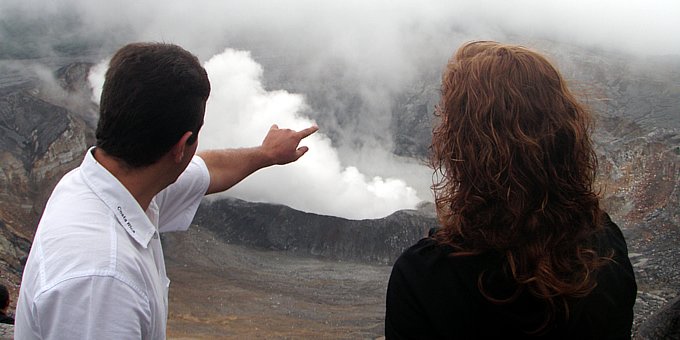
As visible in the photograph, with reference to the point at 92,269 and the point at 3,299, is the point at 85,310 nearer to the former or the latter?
the point at 92,269

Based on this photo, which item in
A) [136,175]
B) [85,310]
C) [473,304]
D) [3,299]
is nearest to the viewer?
[85,310]

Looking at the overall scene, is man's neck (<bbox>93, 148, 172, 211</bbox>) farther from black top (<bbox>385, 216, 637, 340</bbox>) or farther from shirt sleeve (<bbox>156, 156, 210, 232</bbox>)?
black top (<bbox>385, 216, 637, 340</bbox>)

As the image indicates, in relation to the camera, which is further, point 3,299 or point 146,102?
point 3,299

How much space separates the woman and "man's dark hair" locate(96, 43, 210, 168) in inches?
24.1

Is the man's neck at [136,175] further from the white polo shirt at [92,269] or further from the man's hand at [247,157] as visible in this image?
the man's hand at [247,157]

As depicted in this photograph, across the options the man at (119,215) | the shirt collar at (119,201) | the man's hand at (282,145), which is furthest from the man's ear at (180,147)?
the man's hand at (282,145)

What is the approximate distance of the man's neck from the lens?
4.99 ft

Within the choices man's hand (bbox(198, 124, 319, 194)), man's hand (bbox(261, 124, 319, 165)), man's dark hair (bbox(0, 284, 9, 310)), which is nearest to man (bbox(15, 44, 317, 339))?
man's hand (bbox(198, 124, 319, 194))

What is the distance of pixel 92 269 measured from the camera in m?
1.26

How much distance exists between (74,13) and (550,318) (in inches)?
633

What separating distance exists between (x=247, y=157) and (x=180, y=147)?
0.80 m

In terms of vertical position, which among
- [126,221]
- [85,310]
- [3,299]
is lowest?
[3,299]

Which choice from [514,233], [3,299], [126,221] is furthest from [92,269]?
[3,299]

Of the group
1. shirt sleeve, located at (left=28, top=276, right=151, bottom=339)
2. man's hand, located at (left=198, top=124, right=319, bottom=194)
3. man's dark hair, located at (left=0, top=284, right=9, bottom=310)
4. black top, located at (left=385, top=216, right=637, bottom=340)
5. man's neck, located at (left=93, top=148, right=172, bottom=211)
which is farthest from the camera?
man's dark hair, located at (left=0, top=284, right=9, bottom=310)
